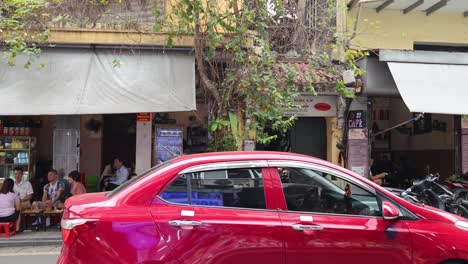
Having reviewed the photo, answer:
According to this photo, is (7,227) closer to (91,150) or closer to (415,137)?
(91,150)

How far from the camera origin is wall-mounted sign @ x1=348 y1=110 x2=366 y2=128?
10633 mm

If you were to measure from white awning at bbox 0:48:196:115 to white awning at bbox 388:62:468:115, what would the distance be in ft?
13.8

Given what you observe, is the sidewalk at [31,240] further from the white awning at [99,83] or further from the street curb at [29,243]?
the white awning at [99,83]

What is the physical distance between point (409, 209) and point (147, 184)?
2.37 m

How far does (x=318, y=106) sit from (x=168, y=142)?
3.61m

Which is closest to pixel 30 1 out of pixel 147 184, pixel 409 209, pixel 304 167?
pixel 147 184

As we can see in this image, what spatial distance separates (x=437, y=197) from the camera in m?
7.70

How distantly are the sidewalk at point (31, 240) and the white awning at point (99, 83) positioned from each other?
240 centimetres

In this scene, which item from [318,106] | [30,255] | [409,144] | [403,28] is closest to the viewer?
[30,255]

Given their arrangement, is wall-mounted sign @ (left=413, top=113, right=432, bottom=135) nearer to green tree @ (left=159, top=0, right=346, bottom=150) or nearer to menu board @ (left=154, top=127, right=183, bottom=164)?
green tree @ (left=159, top=0, right=346, bottom=150)

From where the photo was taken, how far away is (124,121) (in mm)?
12438

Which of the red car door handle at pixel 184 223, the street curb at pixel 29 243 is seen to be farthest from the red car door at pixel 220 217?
the street curb at pixel 29 243

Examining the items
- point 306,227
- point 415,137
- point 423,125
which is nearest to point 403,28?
point 423,125

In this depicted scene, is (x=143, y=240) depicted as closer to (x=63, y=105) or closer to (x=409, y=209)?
(x=409, y=209)
